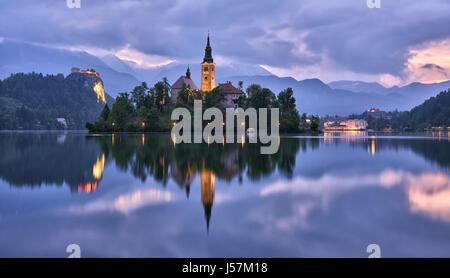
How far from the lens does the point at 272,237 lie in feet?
24.3

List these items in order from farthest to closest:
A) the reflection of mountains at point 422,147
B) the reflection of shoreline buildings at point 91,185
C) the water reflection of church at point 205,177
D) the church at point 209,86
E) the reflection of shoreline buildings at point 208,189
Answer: the church at point 209,86 < the reflection of mountains at point 422,147 < the reflection of shoreline buildings at point 91,185 < the water reflection of church at point 205,177 < the reflection of shoreline buildings at point 208,189

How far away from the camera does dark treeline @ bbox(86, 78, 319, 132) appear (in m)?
95.6

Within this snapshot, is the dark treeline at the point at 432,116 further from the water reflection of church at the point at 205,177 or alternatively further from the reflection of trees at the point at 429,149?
the water reflection of church at the point at 205,177

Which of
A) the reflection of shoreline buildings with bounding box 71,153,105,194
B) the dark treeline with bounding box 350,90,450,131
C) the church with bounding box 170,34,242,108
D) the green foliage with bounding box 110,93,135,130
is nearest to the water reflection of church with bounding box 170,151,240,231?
the reflection of shoreline buildings with bounding box 71,153,105,194

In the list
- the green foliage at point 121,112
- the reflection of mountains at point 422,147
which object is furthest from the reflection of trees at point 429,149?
the green foliage at point 121,112

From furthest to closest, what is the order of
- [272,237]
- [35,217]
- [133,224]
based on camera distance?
[35,217], [133,224], [272,237]

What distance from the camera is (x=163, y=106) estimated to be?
10288cm

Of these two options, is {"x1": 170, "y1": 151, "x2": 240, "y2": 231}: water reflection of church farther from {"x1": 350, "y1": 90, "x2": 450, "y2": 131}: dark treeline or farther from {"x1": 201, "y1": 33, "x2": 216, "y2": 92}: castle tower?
{"x1": 350, "y1": 90, "x2": 450, "y2": 131}: dark treeline

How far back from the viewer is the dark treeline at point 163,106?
95.6 m
